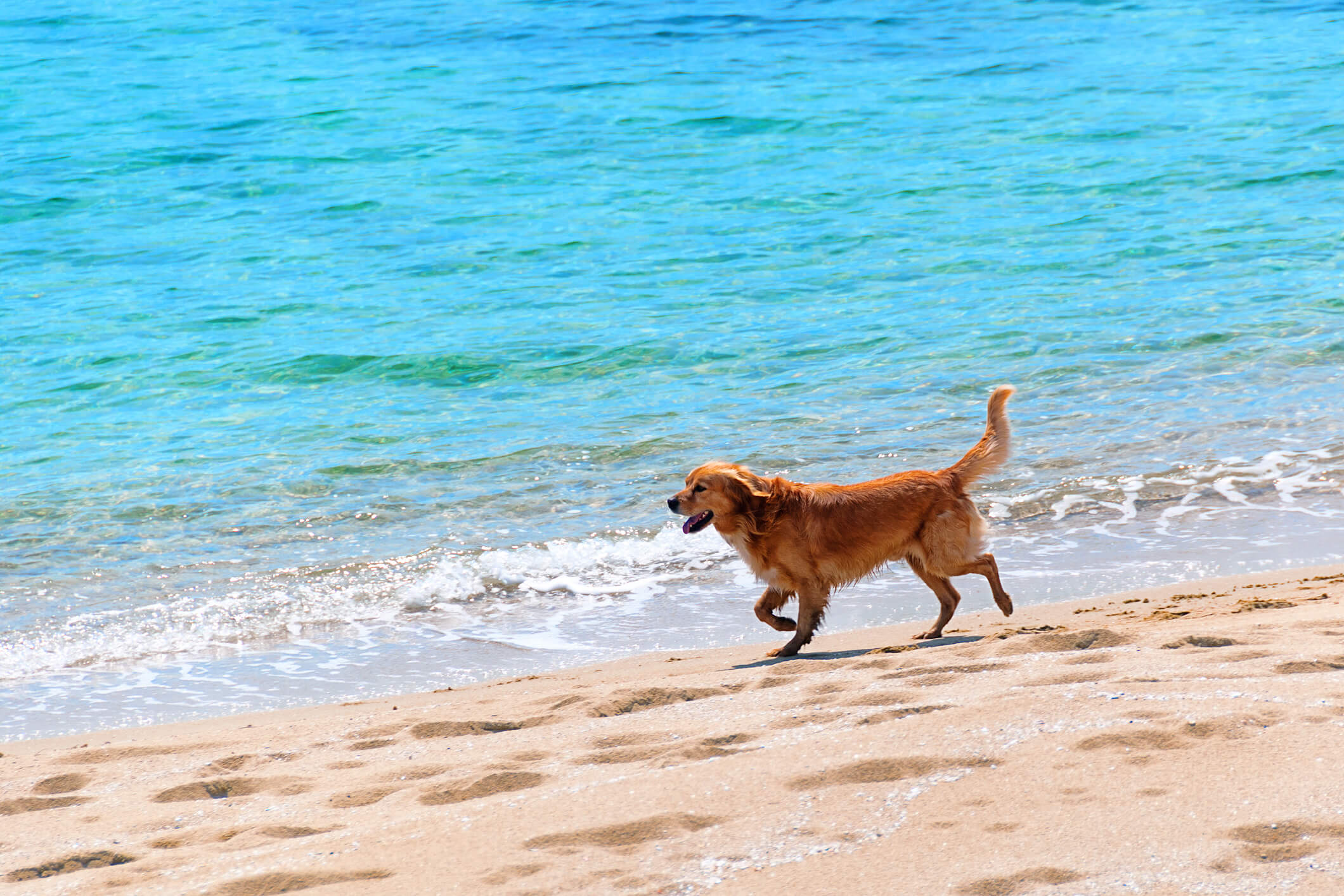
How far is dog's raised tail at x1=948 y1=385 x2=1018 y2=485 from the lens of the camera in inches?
220

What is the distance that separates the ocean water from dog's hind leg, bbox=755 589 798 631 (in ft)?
1.44

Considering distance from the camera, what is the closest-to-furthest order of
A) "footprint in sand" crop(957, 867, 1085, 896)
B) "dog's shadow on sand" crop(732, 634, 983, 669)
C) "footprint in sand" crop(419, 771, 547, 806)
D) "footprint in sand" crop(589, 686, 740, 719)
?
1. "footprint in sand" crop(957, 867, 1085, 896)
2. "footprint in sand" crop(419, 771, 547, 806)
3. "footprint in sand" crop(589, 686, 740, 719)
4. "dog's shadow on sand" crop(732, 634, 983, 669)

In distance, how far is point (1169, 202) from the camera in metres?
15.1

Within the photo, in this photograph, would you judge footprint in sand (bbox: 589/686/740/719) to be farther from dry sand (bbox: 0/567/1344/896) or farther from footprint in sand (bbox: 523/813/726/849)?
footprint in sand (bbox: 523/813/726/849)

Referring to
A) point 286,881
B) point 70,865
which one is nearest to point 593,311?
point 70,865

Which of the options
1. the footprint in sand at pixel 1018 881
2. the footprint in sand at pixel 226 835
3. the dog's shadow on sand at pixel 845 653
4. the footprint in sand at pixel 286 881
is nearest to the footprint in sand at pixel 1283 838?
the footprint in sand at pixel 1018 881

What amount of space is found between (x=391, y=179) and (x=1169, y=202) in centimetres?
1008

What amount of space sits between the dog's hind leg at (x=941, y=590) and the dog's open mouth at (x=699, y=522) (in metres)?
0.91

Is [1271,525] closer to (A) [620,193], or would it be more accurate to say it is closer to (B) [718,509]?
(B) [718,509]

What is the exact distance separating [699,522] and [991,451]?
4.34 feet

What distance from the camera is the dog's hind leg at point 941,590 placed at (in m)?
5.43

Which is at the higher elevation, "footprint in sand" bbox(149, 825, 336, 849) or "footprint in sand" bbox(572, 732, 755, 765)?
"footprint in sand" bbox(149, 825, 336, 849)

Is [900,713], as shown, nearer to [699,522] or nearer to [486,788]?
[486,788]

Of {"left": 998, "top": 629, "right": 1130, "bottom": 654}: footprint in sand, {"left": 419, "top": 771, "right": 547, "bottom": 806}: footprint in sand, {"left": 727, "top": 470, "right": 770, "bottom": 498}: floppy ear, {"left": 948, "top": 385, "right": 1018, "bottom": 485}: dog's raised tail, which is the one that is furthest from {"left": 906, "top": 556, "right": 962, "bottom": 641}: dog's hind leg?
{"left": 419, "top": 771, "right": 547, "bottom": 806}: footprint in sand
